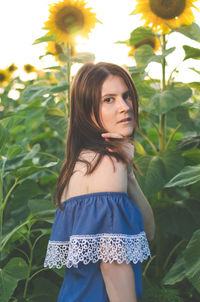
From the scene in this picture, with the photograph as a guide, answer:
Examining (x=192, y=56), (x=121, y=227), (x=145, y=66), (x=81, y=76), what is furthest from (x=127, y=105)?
(x=192, y=56)

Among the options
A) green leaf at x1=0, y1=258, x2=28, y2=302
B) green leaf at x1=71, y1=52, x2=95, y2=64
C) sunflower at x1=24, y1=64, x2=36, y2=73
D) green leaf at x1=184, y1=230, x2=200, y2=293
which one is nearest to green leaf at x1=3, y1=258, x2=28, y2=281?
green leaf at x1=0, y1=258, x2=28, y2=302

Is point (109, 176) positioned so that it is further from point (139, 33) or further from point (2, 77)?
point (2, 77)

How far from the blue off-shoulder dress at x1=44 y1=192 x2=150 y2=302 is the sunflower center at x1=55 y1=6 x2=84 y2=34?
47.4 inches

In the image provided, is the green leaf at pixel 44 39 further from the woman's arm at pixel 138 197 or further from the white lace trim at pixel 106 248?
the white lace trim at pixel 106 248

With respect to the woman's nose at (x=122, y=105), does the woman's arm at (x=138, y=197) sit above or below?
below

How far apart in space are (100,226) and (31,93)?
3.49 feet

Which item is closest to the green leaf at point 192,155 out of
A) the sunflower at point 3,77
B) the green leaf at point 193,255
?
the green leaf at point 193,255

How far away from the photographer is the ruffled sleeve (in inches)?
42.3

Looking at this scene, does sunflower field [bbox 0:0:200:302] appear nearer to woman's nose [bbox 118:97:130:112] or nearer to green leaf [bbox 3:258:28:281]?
green leaf [bbox 3:258:28:281]

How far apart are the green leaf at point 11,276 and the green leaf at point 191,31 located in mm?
1069

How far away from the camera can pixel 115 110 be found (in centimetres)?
120

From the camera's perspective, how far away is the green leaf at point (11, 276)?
148 centimetres

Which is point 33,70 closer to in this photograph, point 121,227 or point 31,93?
point 31,93

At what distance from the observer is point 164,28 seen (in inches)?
77.0
